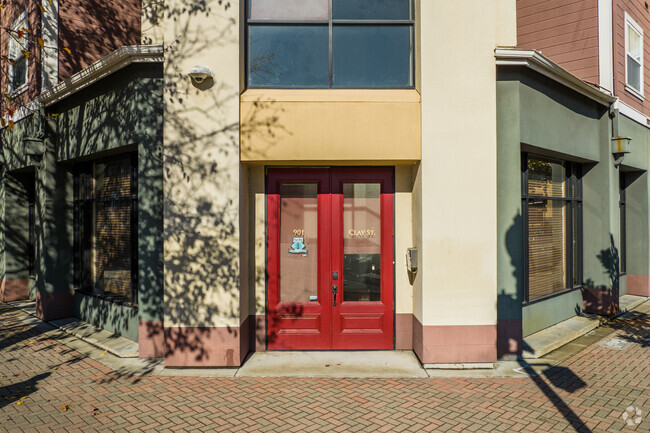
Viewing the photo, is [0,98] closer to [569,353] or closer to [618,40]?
[569,353]

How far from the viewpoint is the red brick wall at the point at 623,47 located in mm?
9844

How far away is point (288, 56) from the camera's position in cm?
696

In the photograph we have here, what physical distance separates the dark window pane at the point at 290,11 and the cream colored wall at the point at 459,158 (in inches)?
65.2

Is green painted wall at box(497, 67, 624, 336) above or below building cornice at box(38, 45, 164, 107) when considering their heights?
below

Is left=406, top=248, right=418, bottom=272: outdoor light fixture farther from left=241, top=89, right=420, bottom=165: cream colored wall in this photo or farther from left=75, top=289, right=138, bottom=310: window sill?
left=75, top=289, right=138, bottom=310: window sill

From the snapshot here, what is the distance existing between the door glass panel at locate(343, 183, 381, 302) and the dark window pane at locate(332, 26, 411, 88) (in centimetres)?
175

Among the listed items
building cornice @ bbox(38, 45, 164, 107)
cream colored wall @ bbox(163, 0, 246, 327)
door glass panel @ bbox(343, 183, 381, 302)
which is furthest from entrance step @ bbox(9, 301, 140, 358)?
building cornice @ bbox(38, 45, 164, 107)

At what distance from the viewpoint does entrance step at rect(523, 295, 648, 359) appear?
23.3ft

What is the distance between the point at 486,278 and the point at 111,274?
706 centimetres

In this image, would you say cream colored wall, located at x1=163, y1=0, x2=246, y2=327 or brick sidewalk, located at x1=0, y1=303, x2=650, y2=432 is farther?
cream colored wall, located at x1=163, y1=0, x2=246, y2=327

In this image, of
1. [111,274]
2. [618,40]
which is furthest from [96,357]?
[618,40]

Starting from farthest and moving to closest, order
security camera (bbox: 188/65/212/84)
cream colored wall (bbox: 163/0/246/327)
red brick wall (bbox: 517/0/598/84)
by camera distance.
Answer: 1. red brick wall (bbox: 517/0/598/84)
2. cream colored wall (bbox: 163/0/246/327)
3. security camera (bbox: 188/65/212/84)

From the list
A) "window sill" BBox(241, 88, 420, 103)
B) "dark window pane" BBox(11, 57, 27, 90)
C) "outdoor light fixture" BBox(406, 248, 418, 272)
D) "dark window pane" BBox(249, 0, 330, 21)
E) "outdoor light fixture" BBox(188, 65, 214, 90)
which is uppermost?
"dark window pane" BBox(11, 57, 27, 90)

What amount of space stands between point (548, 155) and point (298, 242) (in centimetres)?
543
